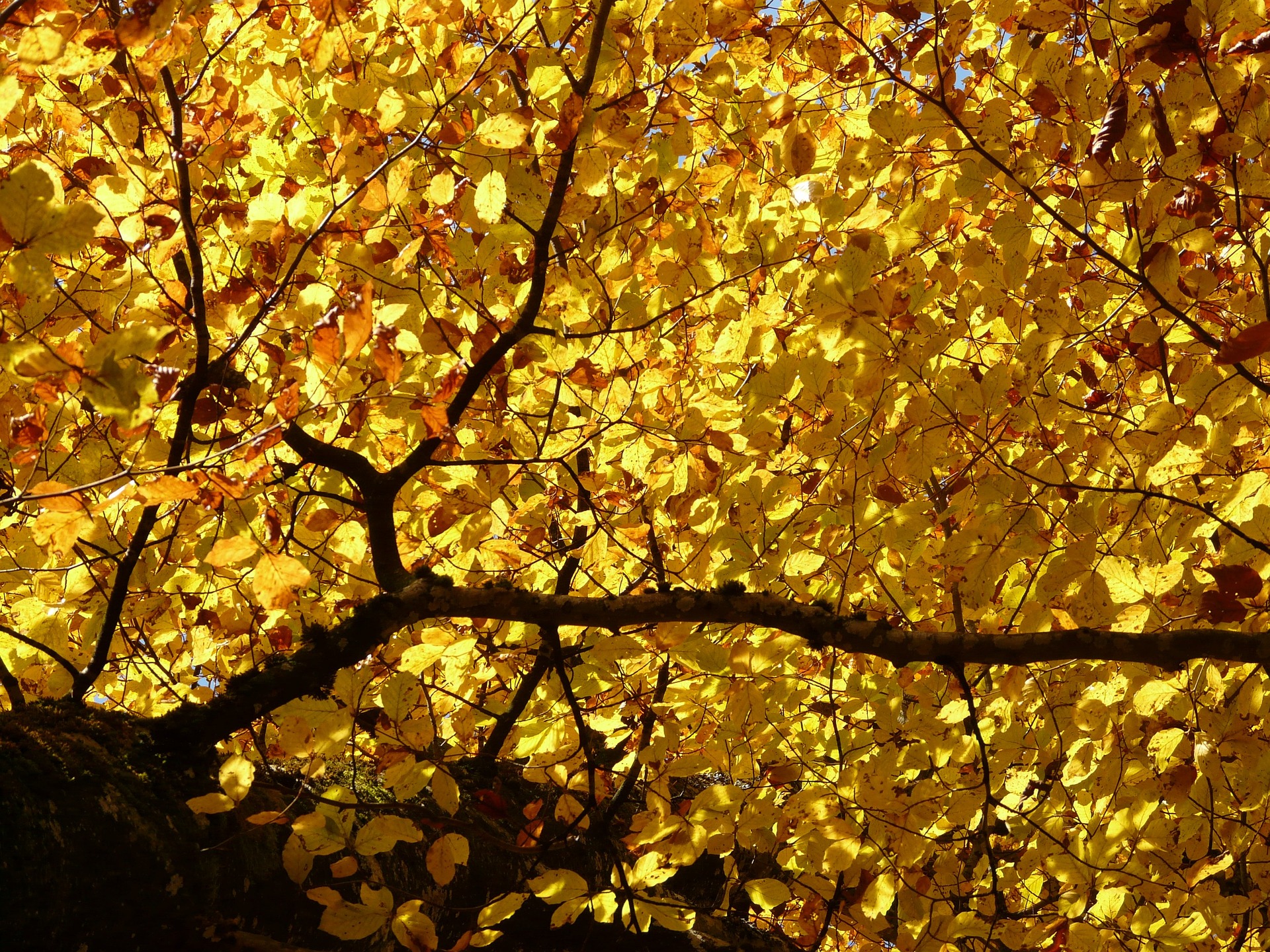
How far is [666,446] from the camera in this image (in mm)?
2621

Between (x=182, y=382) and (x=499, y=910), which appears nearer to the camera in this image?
(x=499, y=910)

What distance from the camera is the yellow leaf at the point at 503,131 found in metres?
1.81

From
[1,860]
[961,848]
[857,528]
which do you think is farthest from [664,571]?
[961,848]

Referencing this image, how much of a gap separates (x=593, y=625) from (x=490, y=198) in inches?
38.1

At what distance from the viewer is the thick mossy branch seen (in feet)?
5.76

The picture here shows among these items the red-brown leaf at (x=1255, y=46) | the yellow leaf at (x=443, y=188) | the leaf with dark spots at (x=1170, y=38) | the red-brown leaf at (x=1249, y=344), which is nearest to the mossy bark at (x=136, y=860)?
the yellow leaf at (x=443, y=188)

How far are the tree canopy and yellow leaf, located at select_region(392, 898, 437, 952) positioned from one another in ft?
0.05

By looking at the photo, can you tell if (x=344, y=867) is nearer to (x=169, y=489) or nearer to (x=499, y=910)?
(x=499, y=910)

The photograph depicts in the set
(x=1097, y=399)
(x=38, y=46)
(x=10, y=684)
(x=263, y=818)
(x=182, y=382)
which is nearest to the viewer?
(x=38, y=46)

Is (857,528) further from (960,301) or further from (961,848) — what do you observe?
(961,848)

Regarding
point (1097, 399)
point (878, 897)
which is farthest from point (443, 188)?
point (1097, 399)

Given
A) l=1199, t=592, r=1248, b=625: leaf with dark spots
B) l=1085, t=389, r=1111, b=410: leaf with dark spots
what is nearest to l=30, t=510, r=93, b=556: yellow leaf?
l=1199, t=592, r=1248, b=625: leaf with dark spots

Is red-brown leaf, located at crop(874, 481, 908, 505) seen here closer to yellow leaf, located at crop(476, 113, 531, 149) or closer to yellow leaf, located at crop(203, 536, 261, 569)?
yellow leaf, located at crop(476, 113, 531, 149)

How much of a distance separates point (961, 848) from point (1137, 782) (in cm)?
162
